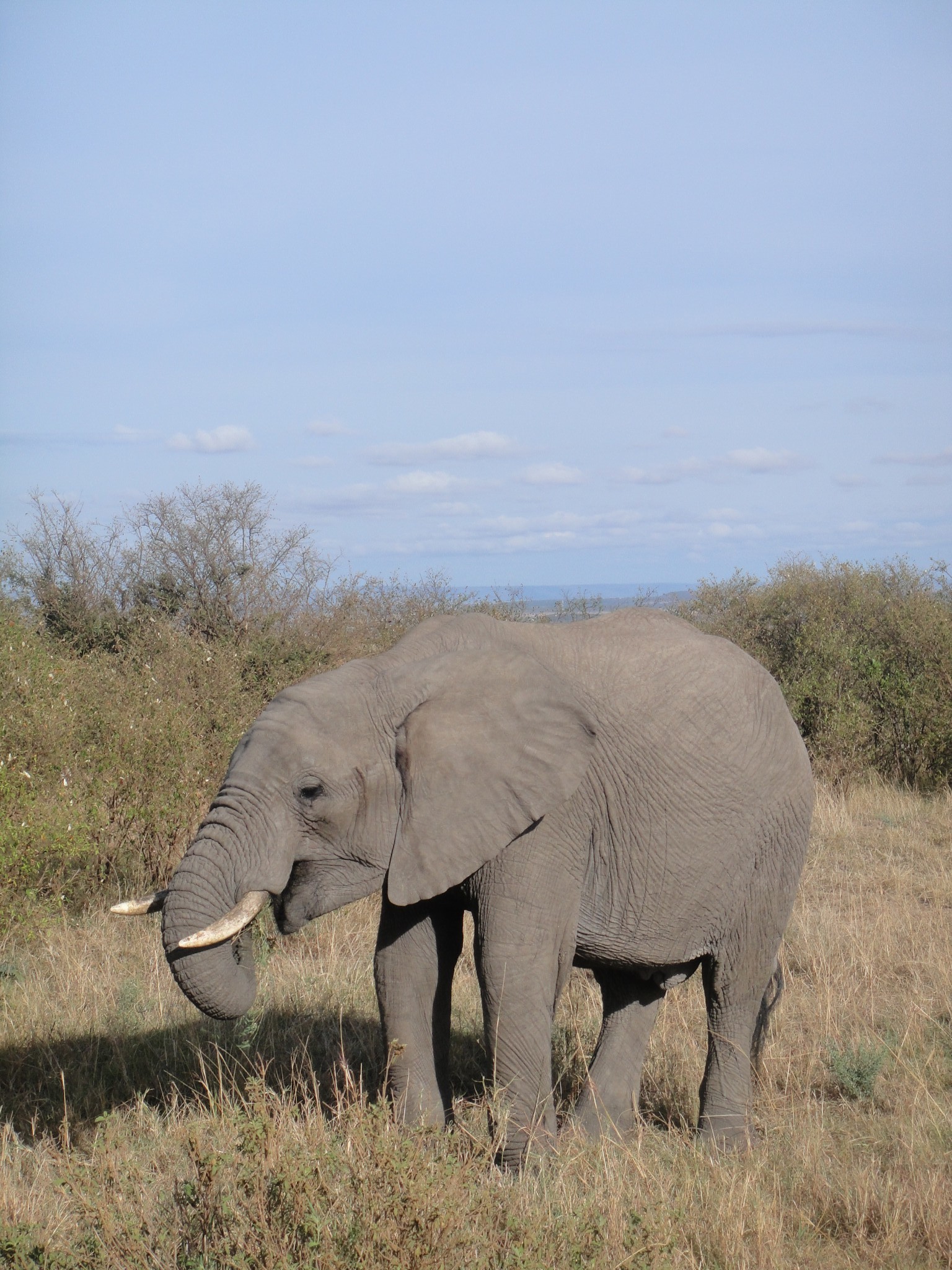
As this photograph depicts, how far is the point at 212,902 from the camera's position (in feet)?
14.4

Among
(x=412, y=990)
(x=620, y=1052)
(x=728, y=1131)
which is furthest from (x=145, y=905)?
(x=728, y=1131)

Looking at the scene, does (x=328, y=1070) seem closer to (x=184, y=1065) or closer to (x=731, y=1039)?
(x=184, y=1065)

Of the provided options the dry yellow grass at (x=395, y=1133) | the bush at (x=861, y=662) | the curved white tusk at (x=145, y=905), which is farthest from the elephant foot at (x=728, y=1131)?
the bush at (x=861, y=662)

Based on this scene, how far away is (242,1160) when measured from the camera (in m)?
4.02

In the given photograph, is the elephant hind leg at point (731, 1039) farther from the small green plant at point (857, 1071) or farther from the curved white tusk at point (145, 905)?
the curved white tusk at point (145, 905)

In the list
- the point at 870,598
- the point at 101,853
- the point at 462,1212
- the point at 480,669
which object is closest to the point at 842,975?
the point at 480,669

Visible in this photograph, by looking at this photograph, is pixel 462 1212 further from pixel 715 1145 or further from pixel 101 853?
pixel 101 853

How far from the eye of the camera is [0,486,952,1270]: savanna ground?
12.5 ft

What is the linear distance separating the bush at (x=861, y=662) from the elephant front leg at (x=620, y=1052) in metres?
9.68

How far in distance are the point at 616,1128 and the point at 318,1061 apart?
1.86 meters

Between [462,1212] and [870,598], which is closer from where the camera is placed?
[462,1212]

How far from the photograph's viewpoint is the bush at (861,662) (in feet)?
49.1

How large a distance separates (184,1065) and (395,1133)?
Result: 8.30 ft

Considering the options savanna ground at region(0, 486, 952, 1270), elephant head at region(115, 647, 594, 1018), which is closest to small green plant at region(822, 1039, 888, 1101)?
savanna ground at region(0, 486, 952, 1270)
